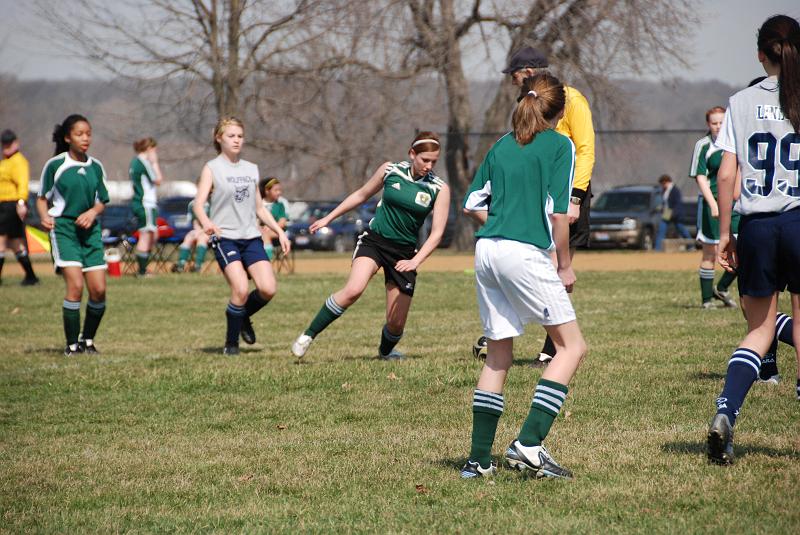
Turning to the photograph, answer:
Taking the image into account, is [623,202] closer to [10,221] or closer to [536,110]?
[10,221]

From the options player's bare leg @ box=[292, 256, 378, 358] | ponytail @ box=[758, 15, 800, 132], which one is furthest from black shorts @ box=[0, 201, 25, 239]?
ponytail @ box=[758, 15, 800, 132]

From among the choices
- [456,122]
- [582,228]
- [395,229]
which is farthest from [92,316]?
[456,122]

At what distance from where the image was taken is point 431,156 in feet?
28.3

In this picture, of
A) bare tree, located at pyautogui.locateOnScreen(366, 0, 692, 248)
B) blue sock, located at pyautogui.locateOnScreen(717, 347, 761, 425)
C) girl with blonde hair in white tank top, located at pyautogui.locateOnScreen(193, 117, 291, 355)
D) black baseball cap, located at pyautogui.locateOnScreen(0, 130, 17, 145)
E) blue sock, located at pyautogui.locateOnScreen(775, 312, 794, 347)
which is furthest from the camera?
bare tree, located at pyautogui.locateOnScreen(366, 0, 692, 248)

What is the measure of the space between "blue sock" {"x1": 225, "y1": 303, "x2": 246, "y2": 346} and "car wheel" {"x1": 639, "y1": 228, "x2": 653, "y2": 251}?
2004cm

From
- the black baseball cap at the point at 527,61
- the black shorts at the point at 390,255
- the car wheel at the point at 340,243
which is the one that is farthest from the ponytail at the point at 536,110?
the car wheel at the point at 340,243

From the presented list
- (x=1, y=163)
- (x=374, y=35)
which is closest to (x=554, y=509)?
(x=1, y=163)

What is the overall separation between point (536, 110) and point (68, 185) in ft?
19.5

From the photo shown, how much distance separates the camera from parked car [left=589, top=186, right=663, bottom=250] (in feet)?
93.8

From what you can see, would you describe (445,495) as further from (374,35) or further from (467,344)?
(374,35)

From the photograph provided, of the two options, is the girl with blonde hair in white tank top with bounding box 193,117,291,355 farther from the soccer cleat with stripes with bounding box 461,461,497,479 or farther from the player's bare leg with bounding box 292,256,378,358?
the soccer cleat with stripes with bounding box 461,461,497,479

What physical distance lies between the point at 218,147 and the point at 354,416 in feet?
12.8

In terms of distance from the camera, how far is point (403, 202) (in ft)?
29.2

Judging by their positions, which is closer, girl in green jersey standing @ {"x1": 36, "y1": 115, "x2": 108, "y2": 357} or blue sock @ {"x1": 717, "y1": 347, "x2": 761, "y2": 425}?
blue sock @ {"x1": 717, "y1": 347, "x2": 761, "y2": 425}
